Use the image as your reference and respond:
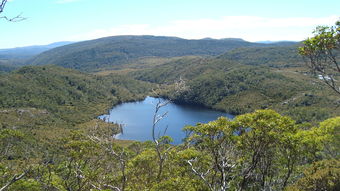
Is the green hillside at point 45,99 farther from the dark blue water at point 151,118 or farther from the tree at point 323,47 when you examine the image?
the tree at point 323,47

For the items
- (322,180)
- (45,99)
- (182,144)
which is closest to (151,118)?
(45,99)

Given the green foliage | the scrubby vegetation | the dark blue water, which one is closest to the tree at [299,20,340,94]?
the scrubby vegetation

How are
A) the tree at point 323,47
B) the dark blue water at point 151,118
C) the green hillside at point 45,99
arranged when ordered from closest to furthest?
the tree at point 323,47 → the dark blue water at point 151,118 → the green hillside at point 45,99

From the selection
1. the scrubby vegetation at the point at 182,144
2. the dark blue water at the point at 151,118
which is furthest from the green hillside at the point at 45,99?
the dark blue water at the point at 151,118

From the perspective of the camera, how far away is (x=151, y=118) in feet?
504

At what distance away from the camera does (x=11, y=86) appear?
166 metres

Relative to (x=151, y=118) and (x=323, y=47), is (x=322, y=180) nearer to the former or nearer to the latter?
(x=323, y=47)

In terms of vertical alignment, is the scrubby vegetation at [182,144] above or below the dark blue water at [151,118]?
above

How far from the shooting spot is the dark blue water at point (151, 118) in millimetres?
121625

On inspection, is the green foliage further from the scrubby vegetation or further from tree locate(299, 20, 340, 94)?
tree locate(299, 20, 340, 94)

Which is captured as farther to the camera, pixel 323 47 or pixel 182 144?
pixel 182 144

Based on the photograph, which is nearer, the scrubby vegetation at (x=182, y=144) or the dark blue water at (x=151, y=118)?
the scrubby vegetation at (x=182, y=144)

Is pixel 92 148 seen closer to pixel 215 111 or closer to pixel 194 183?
pixel 194 183

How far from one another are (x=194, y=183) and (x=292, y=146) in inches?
269
